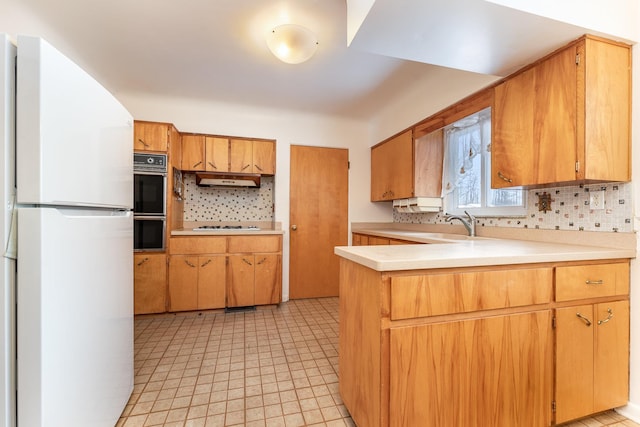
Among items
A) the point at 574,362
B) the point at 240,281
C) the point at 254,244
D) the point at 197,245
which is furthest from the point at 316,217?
the point at 574,362

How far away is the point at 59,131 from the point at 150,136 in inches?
84.7

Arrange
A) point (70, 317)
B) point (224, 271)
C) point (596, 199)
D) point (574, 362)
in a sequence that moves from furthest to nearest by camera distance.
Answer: point (224, 271), point (596, 199), point (574, 362), point (70, 317)

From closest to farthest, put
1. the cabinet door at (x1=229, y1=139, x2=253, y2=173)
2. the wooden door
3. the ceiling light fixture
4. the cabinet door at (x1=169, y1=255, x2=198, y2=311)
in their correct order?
the ceiling light fixture → the cabinet door at (x1=169, y1=255, x2=198, y2=311) → the cabinet door at (x1=229, y1=139, x2=253, y2=173) → the wooden door

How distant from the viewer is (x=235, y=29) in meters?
1.98

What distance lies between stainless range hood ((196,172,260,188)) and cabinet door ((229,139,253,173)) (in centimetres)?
8

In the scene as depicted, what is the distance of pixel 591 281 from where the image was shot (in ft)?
4.31

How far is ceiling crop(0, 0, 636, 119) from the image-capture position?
1.33 m

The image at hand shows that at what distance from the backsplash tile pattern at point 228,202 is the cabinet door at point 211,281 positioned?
71cm

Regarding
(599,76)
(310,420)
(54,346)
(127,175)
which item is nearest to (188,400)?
(310,420)

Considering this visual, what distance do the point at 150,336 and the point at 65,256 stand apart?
5.99 feet

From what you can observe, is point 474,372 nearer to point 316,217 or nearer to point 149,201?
point 316,217

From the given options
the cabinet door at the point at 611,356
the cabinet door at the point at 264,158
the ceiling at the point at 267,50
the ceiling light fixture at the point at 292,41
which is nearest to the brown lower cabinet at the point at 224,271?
the cabinet door at the point at 264,158

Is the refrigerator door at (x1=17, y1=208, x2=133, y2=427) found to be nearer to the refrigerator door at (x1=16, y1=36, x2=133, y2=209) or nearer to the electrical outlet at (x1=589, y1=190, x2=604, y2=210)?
the refrigerator door at (x1=16, y1=36, x2=133, y2=209)

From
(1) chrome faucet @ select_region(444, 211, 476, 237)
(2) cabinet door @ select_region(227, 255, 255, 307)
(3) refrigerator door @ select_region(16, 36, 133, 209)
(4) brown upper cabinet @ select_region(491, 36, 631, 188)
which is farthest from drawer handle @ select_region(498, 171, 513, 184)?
(2) cabinet door @ select_region(227, 255, 255, 307)
